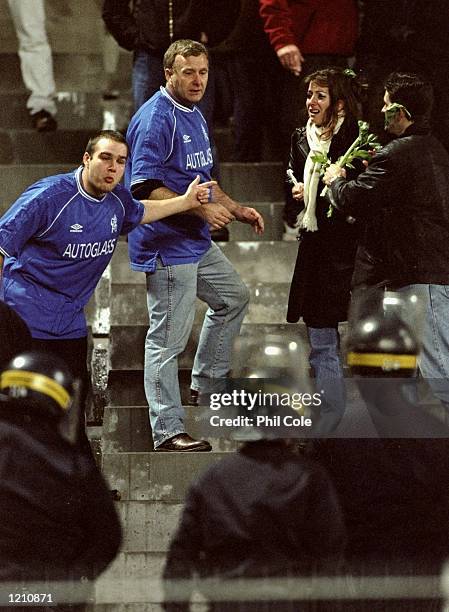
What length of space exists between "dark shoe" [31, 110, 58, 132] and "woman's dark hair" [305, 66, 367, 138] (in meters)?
2.20

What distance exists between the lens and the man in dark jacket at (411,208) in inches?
209

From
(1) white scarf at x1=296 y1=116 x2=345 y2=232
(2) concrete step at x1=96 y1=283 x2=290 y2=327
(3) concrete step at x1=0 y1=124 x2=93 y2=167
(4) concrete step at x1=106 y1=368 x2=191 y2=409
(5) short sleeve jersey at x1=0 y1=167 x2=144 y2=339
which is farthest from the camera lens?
(3) concrete step at x1=0 y1=124 x2=93 y2=167

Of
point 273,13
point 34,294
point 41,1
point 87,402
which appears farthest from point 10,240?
point 41,1

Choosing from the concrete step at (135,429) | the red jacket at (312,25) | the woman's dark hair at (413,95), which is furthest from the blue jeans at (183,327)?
the red jacket at (312,25)

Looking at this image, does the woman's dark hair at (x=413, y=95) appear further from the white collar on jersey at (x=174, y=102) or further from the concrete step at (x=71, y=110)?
the concrete step at (x=71, y=110)

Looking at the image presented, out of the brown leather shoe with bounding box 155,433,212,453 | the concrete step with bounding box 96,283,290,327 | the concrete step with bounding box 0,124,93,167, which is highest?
the concrete step with bounding box 0,124,93,167

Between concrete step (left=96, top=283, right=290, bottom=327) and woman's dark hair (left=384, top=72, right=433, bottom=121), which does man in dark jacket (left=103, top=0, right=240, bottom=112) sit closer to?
concrete step (left=96, top=283, right=290, bottom=327)

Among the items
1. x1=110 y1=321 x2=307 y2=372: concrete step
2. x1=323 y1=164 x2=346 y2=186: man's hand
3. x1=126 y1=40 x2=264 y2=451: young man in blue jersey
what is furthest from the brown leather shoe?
x1=323 y1=164 x2=346 y2=186: man's hand

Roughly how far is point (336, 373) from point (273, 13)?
1921 millimetres

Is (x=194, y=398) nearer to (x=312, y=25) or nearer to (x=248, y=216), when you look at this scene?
(x=248, y=216)

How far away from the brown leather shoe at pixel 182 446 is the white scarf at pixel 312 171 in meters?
1.03

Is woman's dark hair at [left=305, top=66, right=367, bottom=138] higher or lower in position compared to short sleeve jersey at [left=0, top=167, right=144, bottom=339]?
higher

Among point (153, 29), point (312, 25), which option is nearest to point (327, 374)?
point (312, 25)

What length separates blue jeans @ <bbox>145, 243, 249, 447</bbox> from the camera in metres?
5.33
